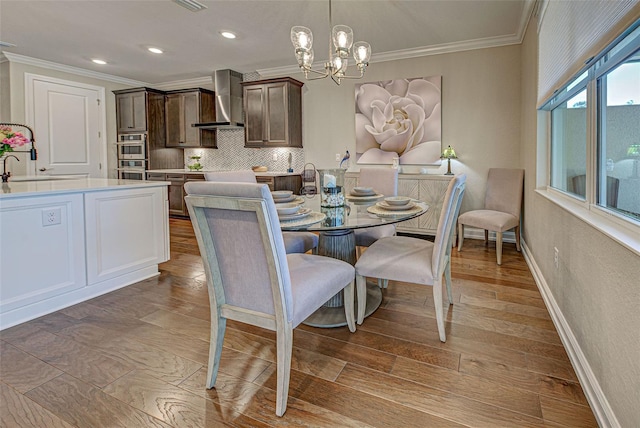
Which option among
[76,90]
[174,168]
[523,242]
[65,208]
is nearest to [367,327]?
[65,208]

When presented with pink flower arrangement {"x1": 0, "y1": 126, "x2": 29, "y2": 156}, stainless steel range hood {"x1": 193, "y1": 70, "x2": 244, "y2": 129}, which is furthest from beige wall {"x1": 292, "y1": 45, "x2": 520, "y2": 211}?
pink flower arrangement {"x1": 0, "y1": 126, "x2": 29, "y2": 156}

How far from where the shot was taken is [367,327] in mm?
2357

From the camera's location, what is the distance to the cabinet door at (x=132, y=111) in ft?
21.4

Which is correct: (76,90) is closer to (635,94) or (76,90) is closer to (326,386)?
(326,386)

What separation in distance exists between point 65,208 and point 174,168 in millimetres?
4564

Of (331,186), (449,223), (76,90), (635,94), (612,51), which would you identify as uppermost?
(76,90)

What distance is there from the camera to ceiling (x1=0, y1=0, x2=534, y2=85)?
362 centimetres

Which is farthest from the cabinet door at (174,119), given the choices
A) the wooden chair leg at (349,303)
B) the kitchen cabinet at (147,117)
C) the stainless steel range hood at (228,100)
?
the wooden chair leg at (349,303)

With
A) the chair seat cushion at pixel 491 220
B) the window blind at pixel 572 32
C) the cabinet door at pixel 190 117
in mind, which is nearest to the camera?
the window blind at pixel 572 32

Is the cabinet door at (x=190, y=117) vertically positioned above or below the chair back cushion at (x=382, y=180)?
above

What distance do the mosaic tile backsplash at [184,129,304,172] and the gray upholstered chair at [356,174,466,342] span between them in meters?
3.91

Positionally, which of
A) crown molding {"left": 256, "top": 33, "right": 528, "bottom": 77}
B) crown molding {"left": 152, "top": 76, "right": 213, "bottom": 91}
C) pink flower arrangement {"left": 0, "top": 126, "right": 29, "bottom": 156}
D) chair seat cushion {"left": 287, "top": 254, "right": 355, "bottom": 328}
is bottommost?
chair seat cushion {"left": 287, "top": 254, "right": 355, "bottom": 328}

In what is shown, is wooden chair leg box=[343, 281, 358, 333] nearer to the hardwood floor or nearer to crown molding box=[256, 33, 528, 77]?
the hardwood floor

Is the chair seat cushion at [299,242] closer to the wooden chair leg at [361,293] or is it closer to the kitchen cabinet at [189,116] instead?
the wooden chair leg at [361,293]
